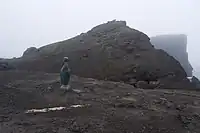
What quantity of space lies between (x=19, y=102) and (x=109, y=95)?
4.18 meters

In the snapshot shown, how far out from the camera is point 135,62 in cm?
2339

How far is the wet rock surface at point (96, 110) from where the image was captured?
987cm

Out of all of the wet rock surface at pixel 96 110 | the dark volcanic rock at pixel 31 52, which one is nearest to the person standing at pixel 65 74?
the wet rock surface at pixel 96 110

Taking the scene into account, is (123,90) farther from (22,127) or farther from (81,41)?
(81,41)

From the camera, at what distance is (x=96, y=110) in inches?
449

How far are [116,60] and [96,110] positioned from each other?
42.0 feet

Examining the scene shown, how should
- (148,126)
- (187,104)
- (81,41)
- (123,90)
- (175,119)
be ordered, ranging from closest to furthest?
(148,126), (175,119), (187,104), (123,90), (81,41)

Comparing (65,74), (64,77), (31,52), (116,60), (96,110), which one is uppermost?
(31,52)

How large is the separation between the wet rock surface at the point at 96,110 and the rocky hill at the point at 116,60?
21.1 feet

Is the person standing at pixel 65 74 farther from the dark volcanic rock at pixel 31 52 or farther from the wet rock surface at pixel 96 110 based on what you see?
the dark volcanic rock at pixel 31 52

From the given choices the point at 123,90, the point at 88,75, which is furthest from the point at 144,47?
the point at 123,90

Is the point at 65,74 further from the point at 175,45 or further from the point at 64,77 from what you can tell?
the point at 175,45

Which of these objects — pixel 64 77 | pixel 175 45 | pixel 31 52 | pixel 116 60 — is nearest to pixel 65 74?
pixel 64 77

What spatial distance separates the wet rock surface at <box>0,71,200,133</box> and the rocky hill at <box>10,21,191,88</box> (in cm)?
643
